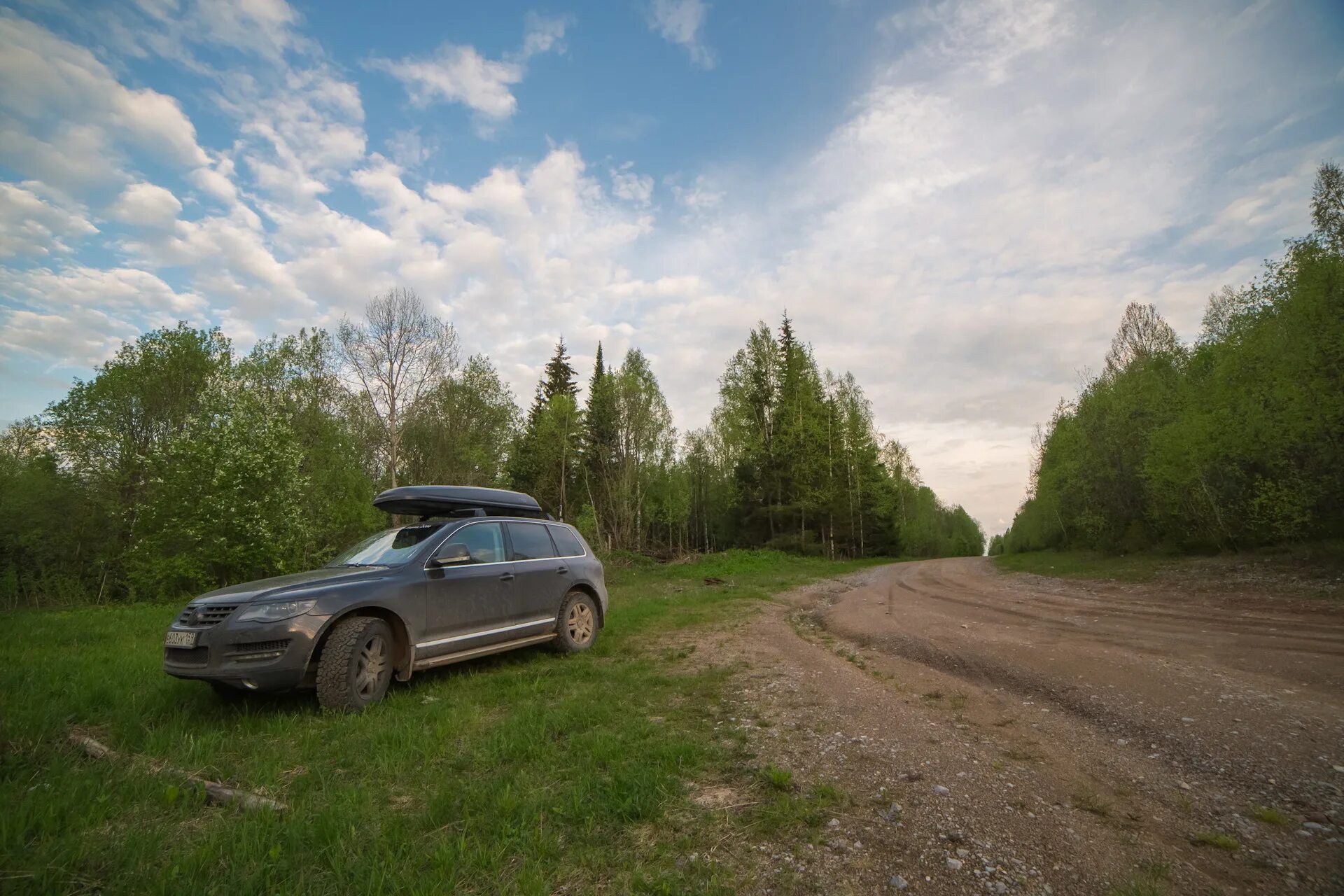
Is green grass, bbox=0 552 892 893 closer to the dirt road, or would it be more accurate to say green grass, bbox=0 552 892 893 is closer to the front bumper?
the front bumper

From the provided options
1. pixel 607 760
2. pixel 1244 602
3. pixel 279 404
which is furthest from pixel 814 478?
pixel 607 760

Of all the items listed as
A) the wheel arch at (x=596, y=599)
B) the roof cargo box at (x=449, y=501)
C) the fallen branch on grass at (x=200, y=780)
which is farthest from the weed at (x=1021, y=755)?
the roof cargo box at (x=449, y=501)

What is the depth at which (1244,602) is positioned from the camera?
9.94 m

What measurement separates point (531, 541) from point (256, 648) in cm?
316

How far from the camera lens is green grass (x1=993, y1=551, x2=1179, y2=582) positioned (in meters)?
15.8

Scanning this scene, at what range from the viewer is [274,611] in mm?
4680

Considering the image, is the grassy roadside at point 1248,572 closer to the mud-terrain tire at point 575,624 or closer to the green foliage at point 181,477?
the mud-terrain tire at point 575,624

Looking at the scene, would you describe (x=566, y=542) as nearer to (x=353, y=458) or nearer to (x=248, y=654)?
(x=248, y=654)

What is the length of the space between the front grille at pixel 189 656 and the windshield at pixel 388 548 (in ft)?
4.81

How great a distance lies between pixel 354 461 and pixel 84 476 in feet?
33.7

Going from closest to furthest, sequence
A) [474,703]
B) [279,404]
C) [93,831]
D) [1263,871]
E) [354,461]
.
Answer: [1263,871] → [93,831] → [474,703] → [279,404] → [354,461]

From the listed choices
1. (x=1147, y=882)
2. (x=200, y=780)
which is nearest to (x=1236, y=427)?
(x=1147, y=882)

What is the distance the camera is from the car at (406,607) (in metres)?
Answer: 4.62

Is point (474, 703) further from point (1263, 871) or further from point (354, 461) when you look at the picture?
point (354, 461)
